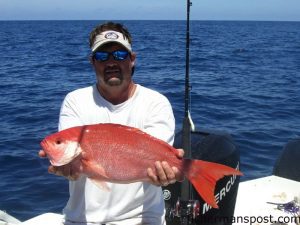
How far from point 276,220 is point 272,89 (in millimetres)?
12271

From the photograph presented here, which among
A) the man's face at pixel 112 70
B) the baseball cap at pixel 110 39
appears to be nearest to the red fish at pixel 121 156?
the man's face at pixel 112 70

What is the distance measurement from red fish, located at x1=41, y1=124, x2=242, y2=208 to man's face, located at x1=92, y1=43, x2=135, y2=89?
408mm

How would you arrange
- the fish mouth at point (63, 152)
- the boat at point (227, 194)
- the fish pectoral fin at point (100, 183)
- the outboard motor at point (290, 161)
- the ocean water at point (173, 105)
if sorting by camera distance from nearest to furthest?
the fish mouth at point (63, 152), the fish pectoral fin at point (100, 183), the boat at point (227, 194), the outboard motor at point (290, 161), the ocean water at point (173, 105)

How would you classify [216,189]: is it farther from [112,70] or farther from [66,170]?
[66,170]

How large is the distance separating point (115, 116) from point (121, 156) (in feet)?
1.45

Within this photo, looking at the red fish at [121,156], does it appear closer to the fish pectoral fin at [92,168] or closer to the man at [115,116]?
the fish pectoral fin at [92,168]

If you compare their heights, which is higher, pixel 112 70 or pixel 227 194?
pixel 112 70

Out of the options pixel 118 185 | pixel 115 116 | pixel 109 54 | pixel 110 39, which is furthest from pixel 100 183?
pixel 110 39

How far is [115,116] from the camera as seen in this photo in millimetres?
3246

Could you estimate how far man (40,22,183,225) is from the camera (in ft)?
10.4

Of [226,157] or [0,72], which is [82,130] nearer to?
[226,157]

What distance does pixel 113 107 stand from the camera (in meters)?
3.25

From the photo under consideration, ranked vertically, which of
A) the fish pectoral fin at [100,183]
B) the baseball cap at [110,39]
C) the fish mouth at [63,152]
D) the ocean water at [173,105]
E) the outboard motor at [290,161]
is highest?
the baseball cap at [110,39]

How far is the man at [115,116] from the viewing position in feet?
10.4
